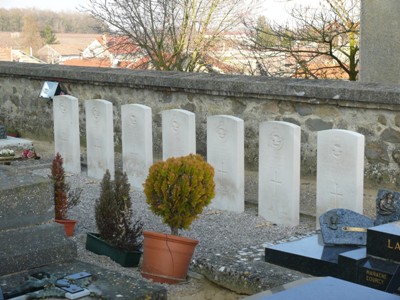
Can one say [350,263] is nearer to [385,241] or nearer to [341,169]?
[385,241]

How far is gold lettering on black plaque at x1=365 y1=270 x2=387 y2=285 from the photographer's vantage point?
402 cm

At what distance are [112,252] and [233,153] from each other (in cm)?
200

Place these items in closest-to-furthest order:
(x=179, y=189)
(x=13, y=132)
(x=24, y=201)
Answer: (x=24, y=201) → (x=179, y=189) → (x=13, y=132)

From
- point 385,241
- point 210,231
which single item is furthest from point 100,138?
point 385,241

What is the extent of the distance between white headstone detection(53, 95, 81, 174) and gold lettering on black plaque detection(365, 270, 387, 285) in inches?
224

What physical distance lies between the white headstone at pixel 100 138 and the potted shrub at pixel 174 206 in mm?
3174

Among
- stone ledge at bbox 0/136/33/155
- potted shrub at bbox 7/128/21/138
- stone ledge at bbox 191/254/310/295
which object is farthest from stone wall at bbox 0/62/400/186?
stone ledge at bbox 191/254/310/295

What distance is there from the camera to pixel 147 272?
535cm

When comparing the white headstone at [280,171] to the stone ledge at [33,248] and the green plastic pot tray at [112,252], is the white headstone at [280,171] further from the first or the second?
the stone ledge at [33,248]

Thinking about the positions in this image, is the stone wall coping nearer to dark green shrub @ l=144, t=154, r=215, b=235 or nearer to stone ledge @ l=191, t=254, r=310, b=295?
dark green shrub @ l=144, t=154, r=215, b=235

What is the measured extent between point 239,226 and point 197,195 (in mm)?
1430

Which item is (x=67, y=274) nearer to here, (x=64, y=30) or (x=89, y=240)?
(x=89, y=240)

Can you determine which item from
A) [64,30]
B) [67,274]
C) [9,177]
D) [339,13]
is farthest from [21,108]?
[64,30]

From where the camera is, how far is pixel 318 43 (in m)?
12.6
